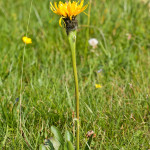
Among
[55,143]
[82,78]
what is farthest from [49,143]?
[82,78]

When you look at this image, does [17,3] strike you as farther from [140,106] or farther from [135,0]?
[140,106]

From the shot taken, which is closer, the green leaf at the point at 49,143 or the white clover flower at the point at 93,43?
the green leaf at the point at 49,143

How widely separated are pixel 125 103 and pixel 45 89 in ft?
1.70

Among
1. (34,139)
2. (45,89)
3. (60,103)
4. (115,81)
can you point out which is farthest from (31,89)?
(115,81)

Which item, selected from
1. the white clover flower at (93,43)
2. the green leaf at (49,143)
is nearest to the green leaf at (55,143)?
the green leaf at (49,143)

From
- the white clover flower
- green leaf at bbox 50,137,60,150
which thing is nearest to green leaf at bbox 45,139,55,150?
green leaf at bbox 50,137,60,150

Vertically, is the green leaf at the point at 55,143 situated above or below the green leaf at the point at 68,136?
below

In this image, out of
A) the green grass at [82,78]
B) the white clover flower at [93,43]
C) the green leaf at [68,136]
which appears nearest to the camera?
the green leaf at [68,136]

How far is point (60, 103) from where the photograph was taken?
159 centimetres

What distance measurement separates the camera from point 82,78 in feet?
6.81

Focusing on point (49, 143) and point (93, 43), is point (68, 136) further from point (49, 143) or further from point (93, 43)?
point (93, 43)

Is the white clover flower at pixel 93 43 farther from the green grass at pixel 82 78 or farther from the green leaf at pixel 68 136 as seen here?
the green leaf at pixel 68 136

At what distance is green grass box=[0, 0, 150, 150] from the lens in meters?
1.40

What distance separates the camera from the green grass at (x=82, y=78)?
4.61 ft
